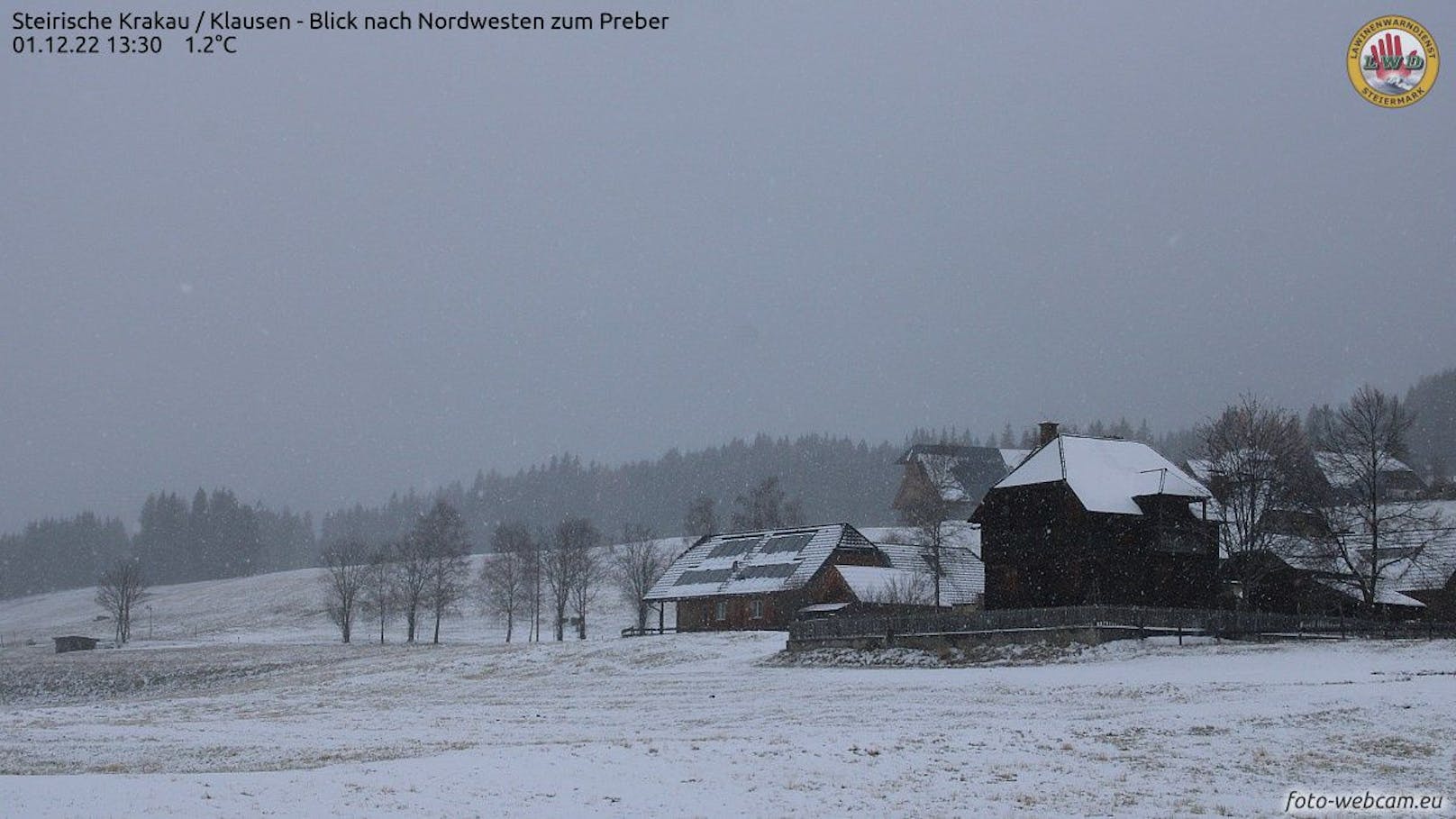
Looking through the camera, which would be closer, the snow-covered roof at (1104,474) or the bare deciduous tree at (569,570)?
the snow-covered roof at (1104,474)

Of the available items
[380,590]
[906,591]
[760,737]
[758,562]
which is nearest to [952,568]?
[906,591]

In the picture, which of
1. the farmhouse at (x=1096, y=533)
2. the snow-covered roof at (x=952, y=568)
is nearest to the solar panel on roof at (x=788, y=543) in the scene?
the snow-covered roof at (x=952, y=568)

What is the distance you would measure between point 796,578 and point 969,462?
213 feet

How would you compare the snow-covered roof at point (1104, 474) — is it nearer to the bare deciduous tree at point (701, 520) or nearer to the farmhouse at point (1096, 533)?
the farmhouse at point (1096, 533)

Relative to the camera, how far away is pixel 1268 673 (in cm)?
3728

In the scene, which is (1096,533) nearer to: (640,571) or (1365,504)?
(1365,504)

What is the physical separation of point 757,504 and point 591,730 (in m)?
87.4

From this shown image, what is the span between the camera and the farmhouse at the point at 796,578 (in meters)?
75.2

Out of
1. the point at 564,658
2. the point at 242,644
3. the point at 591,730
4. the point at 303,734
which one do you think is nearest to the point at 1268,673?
the point at 591,730

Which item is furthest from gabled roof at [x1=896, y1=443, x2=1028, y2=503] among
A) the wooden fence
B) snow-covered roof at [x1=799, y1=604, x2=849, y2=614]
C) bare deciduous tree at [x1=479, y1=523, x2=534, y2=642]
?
the wooden fence

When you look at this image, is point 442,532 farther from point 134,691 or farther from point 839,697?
point 839,697

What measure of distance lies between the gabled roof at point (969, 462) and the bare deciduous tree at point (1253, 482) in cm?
5787

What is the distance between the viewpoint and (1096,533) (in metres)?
58.8

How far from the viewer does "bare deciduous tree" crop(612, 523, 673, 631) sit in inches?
3859
